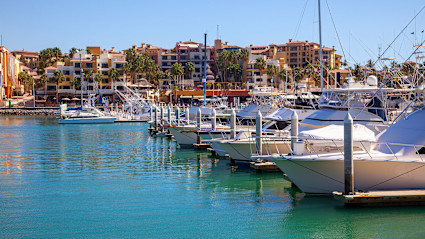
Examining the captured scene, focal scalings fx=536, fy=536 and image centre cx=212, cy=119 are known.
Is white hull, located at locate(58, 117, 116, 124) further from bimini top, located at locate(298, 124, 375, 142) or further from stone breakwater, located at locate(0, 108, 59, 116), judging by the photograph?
bimini top, located at locate(298, 124, 375, 142)

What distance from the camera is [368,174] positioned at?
67.0ft

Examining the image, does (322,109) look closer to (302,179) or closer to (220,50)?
(302,179)

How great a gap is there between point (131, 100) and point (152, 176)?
68658mm

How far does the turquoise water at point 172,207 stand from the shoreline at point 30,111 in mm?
90522

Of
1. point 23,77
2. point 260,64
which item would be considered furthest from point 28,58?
point 260,64

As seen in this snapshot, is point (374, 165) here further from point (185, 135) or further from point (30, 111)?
point (30, 111)

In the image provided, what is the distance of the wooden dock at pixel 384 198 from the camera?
760 inches

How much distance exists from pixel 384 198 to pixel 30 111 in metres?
115

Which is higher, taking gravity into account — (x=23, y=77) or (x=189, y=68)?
(x=189, y=68)

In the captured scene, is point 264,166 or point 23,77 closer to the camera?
point 264,166

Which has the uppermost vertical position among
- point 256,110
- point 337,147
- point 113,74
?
point 113,74

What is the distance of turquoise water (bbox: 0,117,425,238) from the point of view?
17922mm

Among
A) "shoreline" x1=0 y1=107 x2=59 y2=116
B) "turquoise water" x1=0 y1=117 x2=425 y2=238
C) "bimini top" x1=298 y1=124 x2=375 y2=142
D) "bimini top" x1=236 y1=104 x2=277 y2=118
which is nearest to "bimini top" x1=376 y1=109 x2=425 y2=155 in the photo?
"bimini top" x1=298 y1=124 x2=375 y2=142

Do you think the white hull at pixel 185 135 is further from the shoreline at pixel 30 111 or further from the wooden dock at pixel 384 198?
the shoreline at pixel 30 111
